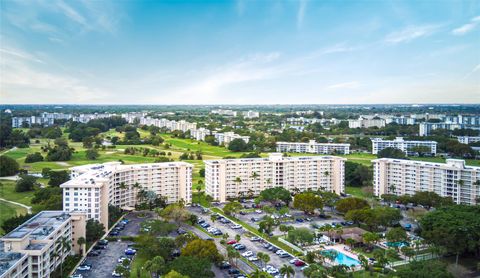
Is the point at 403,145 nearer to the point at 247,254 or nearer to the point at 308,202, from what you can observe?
the point at 308,202

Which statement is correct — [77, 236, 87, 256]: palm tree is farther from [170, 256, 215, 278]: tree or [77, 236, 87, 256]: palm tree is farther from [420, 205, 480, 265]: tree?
[420, 205, 480, 265]: tree

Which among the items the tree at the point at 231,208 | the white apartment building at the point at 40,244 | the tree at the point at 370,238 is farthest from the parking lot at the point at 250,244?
the white apartment building at the point at 40,244

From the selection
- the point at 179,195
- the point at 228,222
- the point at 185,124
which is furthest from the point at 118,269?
the point at 185,124

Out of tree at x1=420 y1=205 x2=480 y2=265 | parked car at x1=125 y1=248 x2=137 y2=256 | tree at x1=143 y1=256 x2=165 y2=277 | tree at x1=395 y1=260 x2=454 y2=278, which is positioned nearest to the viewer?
tree at x1=395 y1=260 x2=454 y2=278

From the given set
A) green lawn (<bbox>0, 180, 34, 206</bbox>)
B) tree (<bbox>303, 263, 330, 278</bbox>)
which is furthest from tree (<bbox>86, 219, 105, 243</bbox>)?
tree (<bbox>303, 263, 330, 278</bbox>)

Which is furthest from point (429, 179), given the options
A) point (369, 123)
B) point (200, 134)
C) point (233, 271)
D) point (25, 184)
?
point (369, 123)

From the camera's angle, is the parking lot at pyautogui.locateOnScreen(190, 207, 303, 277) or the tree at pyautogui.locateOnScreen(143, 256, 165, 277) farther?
the parking lot at pyautogui.locateOnScreen(190, 207, 303, 277)
